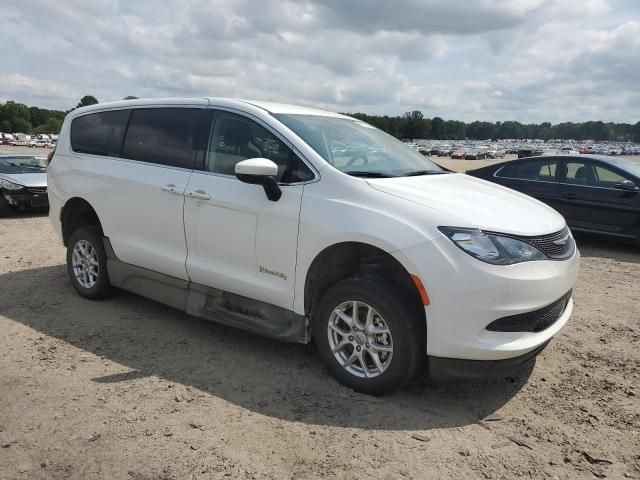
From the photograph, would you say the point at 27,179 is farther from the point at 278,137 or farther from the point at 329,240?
the point at 329,240

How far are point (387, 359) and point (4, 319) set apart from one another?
3.60m

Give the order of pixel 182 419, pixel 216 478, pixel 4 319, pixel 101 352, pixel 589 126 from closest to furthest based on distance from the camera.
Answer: pixel 216 478
pixel 182 419
pixel 101 352
pixel 4 319
pixel 589 126

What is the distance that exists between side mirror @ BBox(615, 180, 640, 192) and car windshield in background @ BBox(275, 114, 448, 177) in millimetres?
5025

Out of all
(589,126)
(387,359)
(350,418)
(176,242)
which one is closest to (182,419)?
(350,418)

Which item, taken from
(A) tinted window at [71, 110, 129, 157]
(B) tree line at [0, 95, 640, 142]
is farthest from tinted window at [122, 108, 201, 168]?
(B) tree line at [0, 95, 640, 142]

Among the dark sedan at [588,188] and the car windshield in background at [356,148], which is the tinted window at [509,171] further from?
the car windshield in background at [356,148]

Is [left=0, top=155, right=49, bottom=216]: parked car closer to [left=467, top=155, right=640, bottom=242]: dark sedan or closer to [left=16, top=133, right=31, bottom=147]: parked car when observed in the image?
[left=467, top=155, right=640, bottom=242]: dark sedan

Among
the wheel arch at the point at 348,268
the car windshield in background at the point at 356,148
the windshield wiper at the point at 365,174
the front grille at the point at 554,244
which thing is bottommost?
the wheel arch at the point at 348,268

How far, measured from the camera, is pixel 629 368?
158 inches

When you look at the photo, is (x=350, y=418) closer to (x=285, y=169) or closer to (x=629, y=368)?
(x=285, y=169)

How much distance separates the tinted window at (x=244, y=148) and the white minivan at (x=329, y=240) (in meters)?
0.01

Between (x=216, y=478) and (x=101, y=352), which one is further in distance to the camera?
(x=101, y=352)

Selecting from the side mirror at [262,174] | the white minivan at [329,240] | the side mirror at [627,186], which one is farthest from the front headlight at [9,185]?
A: the side mirror at [627,186]

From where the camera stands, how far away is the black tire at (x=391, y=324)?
3240 millimetres
